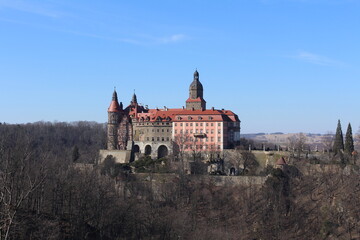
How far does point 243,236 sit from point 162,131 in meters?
31.0

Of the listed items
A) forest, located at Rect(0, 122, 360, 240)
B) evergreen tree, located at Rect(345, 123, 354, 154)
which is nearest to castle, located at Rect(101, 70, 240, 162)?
forest, located at Rect(0, 122, 360, 240)

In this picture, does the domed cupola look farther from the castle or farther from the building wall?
the building wall

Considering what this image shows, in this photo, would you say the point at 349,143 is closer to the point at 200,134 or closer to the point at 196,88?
the point at 200,134

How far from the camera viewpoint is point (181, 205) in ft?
200

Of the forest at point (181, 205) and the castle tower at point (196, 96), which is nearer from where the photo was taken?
the forest at point (181, 205)

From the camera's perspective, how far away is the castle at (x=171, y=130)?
254ft

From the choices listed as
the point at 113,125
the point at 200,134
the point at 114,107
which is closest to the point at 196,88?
the point at 200,134

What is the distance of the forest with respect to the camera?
139 ft

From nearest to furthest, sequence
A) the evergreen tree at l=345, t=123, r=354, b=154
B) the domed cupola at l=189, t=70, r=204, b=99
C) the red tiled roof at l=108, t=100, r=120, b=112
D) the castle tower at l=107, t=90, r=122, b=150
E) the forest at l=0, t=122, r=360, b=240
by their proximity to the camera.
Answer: the forest at l=0, t=122, r=360, b=240 < the evergreen tree at l=345, t=123, r=354, b=154 < the castle tower at l=107, t=90, r=122, b=150 < the red tiled roof at l=108, t=100, r=120, b=112 < the domed cupola at l=189, t=70, r=204, b=99

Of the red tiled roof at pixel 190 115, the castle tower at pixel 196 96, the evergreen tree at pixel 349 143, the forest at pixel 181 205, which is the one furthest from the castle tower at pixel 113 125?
the evergreen tree at pixel 349 143

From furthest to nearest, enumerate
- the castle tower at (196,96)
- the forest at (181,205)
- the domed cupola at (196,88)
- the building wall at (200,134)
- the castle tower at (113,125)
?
the domed cupola at (196,88) → the castle tower at (196,96) → the castle tower at (113,125) → the building wall at (200,134) → the forest at (181,205)

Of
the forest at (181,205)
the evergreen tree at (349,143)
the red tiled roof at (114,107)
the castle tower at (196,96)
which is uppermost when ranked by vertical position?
the castle tower at (196,96)

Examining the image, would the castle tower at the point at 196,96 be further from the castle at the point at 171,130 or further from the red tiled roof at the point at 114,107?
the red tiled roof at the point at 114,107

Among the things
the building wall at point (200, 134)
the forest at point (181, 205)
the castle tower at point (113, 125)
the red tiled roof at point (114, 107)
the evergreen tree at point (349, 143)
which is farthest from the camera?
the red tiled roof at point (114, 107)
